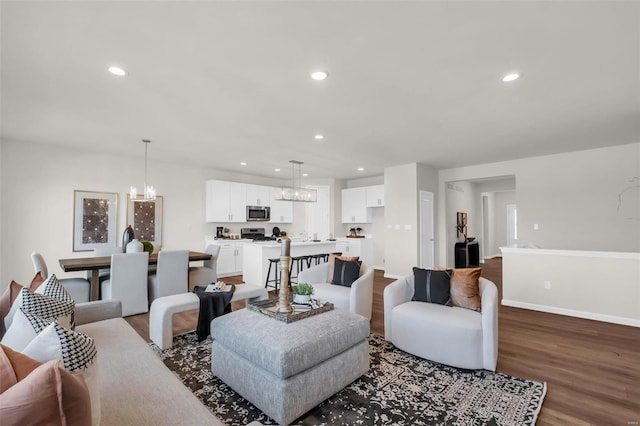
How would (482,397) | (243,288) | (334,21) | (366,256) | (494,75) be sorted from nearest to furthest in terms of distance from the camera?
1. (334,21)
2. (482,397)
3. (494,75)
4. (243,288)
5. (366,256)

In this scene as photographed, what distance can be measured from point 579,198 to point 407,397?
5.53 metres

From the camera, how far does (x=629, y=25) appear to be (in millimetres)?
2078

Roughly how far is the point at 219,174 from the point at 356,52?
5.75 m

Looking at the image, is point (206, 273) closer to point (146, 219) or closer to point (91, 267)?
point (91, 267)

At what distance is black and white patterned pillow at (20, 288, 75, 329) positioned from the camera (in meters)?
1.65

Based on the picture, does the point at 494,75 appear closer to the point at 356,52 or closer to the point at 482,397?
the point at 356,52

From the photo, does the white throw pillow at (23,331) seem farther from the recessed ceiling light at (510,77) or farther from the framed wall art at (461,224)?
the framed wall art at (461,224)

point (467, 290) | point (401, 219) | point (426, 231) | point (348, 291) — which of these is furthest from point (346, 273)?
point (426, 231)

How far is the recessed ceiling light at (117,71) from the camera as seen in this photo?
2.58 meters

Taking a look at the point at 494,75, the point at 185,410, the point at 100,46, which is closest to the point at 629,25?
the point at 494,75

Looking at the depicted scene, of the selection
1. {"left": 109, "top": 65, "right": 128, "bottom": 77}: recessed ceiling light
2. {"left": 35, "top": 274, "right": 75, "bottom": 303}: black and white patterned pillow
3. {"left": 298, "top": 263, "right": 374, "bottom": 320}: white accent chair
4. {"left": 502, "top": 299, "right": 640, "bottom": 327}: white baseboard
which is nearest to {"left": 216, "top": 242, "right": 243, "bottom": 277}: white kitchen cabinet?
{"left": 298, "top": 263, "right": 374, "bottom": 320}: white accent chair

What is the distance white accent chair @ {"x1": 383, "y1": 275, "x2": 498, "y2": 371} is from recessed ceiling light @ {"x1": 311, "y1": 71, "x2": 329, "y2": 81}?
217 centimetres

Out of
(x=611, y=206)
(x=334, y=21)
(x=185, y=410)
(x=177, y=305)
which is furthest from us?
(x=611, y=206)

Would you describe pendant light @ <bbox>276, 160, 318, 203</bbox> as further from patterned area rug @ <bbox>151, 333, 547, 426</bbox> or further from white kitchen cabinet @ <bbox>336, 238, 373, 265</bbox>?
patterned area rug @ <bbox>151, 333, 547, 426</bbox>
